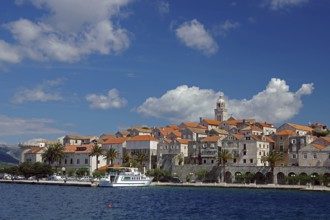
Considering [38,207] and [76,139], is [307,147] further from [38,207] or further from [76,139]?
[76,139]

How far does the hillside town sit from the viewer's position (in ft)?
365

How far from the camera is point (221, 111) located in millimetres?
161500

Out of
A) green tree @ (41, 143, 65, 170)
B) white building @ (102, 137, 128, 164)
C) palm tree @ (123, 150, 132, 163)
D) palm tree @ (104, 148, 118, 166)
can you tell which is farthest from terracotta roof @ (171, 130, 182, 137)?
green tree @ (41, 143, 65, 170)

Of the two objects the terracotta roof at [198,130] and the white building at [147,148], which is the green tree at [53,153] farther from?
the terracotta roof at [198,130]

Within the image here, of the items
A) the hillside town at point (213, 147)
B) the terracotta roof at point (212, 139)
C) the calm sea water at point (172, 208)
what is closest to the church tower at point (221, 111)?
the hillside town at point (213, 147)

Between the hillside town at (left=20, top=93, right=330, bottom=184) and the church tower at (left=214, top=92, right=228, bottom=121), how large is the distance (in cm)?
817

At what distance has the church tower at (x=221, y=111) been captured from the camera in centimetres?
16112

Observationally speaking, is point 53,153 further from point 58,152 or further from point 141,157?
point 141,157

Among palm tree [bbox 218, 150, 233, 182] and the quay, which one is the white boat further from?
palm tree [bbox 218, 150, 233, 182]

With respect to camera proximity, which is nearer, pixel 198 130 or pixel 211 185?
pixel 211 185

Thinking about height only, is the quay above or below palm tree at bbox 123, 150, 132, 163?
below

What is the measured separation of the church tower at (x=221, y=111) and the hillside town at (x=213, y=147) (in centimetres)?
817

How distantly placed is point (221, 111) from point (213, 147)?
43030mm

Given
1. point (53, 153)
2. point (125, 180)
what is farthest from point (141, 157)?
point (53, 153)
